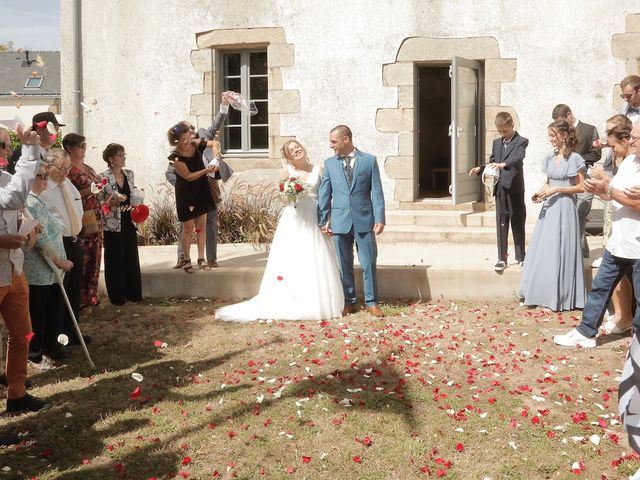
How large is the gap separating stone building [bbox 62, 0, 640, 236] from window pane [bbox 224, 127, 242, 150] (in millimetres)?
18

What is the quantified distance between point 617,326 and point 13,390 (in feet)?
15.4

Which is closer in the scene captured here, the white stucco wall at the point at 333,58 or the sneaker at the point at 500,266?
the sneaker at the point at 500,266

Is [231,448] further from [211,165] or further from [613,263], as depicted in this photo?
[211,165]

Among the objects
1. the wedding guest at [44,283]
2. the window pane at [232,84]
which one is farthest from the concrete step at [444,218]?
the wedding guest at [44,283]

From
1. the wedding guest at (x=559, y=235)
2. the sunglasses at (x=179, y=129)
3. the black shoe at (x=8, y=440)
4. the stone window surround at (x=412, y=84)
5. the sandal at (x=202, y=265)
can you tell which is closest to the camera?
the black shoe at (x=8, y=440)

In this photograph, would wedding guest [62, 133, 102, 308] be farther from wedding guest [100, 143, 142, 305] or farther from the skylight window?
the skylight window

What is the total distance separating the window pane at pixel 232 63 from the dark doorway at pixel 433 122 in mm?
5290

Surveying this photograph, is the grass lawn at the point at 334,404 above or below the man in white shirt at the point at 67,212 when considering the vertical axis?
below

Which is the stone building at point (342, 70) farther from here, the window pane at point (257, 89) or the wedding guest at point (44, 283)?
the wedding guest at point (44, 283)

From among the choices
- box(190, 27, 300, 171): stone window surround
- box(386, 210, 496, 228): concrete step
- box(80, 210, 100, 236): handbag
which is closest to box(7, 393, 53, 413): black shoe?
box(80, 210, 100, 236): handbag

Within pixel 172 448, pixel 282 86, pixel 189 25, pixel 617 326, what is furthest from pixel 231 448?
pixel 189 25

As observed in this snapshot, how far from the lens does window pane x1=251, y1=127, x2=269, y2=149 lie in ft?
41.5

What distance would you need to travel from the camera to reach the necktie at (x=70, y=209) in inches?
252

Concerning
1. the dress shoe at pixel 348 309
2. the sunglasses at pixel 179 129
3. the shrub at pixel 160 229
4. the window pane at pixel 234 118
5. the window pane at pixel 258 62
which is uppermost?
the window pane at pixel 258 62
